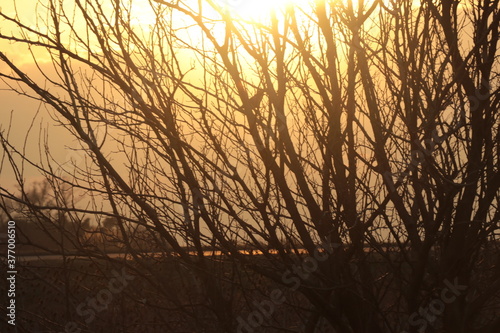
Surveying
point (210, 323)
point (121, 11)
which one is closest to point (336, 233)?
point (210, 323)

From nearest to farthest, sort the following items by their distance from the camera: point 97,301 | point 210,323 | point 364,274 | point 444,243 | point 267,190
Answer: point 267,190, point 444,243, point 364,274, point 210,323, point 97,301

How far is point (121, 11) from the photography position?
3.50 meters

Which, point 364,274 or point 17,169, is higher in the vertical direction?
point 17,169

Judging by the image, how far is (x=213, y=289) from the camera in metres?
3.14

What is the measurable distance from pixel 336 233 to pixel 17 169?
1989 millimetres

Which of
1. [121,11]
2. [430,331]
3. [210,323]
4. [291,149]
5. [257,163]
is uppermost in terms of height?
[121,11]

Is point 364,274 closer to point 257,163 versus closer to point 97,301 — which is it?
point 257,163

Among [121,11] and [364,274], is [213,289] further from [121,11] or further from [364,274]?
[121,11]

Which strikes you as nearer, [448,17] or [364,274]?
[448,17]

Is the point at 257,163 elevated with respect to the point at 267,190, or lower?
elevated

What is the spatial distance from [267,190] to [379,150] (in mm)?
588

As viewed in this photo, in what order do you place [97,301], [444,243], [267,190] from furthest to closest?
[97,301] → [444,243] → [267,190]

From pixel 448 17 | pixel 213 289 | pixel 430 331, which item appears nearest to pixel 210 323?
pixel 213 289

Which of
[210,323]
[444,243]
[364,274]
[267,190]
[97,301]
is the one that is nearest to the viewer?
[267,190]
